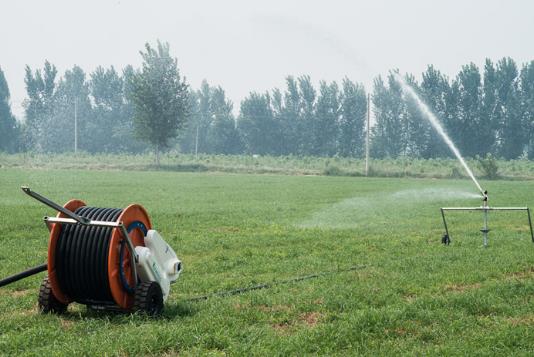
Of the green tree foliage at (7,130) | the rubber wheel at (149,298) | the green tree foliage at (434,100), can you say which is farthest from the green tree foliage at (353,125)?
the rubber wheel at (149,298)

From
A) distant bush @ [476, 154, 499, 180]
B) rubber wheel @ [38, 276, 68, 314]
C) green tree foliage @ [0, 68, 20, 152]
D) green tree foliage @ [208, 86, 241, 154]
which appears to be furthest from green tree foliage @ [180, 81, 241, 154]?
rubber wheel @ [38, 276, 68, 314]

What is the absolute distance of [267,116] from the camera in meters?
99.8

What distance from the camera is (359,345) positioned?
6.07m

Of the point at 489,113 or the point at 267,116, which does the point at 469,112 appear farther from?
the point at 267,116

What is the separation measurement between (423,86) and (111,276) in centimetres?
7189

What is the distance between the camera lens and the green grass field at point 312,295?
20.0 ft

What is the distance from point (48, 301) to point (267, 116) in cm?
9326

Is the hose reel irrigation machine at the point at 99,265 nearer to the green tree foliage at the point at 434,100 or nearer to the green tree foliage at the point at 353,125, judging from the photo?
the green tree foliage at the point at 434,100

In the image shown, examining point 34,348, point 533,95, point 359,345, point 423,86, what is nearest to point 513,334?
point 359,345

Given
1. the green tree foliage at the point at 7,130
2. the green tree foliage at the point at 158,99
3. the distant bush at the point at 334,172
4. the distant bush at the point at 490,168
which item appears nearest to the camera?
the distant bush at the point at 490,168

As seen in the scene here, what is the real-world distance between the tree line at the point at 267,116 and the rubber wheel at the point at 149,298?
59.8 metres

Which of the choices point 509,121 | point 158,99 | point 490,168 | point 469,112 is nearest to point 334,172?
point 490,168

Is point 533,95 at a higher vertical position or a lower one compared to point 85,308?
higher

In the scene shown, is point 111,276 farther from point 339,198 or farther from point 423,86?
point 423,86
